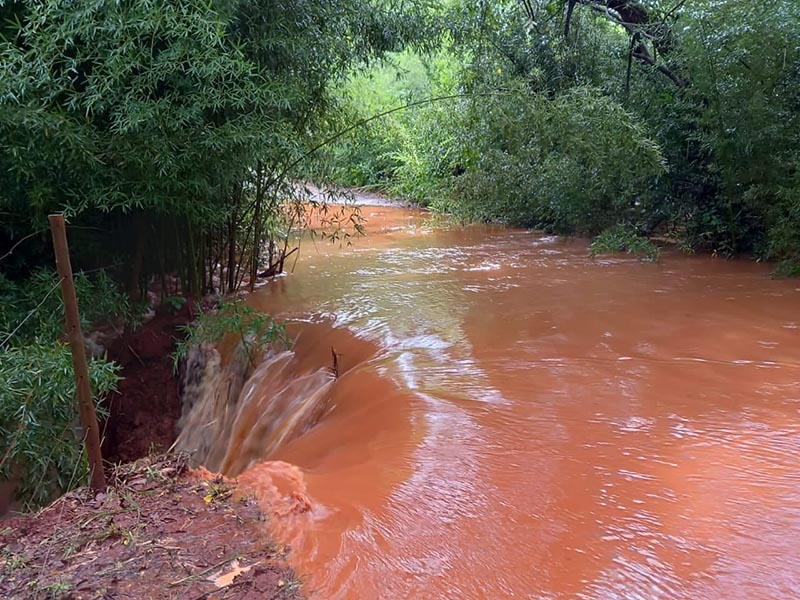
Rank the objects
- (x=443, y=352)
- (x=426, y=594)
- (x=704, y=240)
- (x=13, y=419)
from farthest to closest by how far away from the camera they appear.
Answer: (x=704, y=240) < (x=443, y=352) < (x=13, y=419) < (x=426, y=594)

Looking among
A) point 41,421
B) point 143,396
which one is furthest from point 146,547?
point 143,396

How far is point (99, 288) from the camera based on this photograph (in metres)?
5.01

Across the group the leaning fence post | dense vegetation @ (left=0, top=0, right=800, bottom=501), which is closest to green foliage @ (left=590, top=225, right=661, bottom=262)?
dense vegetation @ (left=0, top=0, right=800, bottom=501)

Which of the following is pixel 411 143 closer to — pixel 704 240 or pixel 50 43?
pixel 704 240

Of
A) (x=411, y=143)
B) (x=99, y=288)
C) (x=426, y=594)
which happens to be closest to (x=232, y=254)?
(x=99, y=288)

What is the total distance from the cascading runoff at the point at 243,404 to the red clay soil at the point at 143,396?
17 cm

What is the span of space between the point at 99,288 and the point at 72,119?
4.65 feet

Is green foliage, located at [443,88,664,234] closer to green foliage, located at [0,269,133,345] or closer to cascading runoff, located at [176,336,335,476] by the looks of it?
cascading runoff, located at [176,336,335,476]

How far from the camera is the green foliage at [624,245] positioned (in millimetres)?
8039

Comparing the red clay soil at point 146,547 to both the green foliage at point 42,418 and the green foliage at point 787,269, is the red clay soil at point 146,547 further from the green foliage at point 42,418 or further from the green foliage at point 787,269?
the green foliage at point 787,269

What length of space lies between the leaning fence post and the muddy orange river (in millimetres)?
604

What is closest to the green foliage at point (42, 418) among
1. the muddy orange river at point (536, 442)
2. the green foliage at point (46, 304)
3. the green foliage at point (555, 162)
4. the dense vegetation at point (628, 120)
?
the green foliage at point (46, 304)

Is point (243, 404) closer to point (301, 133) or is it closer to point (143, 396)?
point (143, 396)

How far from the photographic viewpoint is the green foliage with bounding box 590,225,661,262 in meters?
8.04
